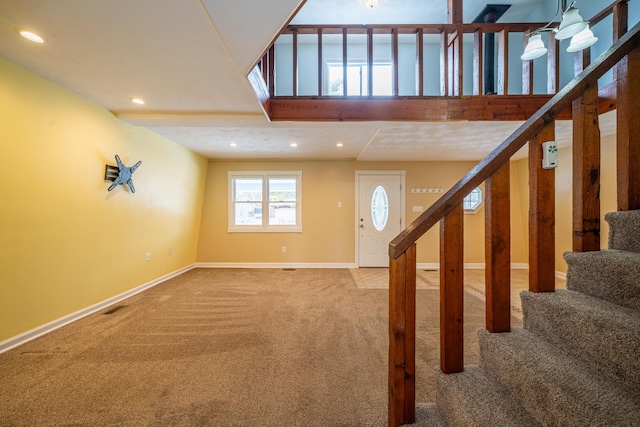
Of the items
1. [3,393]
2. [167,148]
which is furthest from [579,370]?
[167,148]

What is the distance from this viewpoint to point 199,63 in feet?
6.24

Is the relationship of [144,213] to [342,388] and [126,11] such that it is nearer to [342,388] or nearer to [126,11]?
[126,11]

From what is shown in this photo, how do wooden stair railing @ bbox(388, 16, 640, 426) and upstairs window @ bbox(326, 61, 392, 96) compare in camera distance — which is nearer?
wooden stair railing @ bbox(388, 16, 640, 426)

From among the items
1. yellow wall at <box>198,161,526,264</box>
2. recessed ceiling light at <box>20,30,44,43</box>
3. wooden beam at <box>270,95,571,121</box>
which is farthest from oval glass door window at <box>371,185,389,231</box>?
recessed ceiling light at <box>20,30,44,43</box>

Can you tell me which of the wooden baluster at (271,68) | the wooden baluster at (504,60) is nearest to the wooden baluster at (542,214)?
the wooden baluster at (504,60)

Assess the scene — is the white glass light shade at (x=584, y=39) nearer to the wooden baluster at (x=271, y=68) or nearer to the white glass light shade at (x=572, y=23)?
the white glass light shade at (x=572, y=23)

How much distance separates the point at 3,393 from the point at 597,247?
352cm

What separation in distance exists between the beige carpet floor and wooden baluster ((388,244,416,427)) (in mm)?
370

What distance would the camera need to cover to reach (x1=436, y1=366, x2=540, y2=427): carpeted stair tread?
0.87m

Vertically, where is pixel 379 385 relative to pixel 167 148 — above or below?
below

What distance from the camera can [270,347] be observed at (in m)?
2.08

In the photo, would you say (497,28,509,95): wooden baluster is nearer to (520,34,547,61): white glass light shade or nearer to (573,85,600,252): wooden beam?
(520,34,547,61): white glass light shade

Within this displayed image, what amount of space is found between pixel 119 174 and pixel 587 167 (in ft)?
13.6

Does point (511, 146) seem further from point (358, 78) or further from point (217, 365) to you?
point (358, 78)
